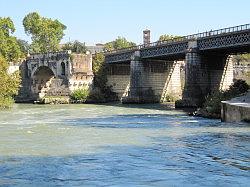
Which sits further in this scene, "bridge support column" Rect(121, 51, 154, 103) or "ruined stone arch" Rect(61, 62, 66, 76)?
"ruined stone arch" Rect(61, 62, 66, 76)

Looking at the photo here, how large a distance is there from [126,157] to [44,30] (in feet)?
276

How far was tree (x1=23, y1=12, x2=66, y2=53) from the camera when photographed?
101m

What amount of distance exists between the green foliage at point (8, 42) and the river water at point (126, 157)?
2356 inches

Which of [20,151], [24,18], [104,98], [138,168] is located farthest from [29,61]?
[138,168]

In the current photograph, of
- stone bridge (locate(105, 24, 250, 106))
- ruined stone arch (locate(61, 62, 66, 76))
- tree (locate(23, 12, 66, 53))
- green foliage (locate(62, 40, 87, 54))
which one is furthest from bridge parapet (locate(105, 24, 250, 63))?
green foliage (locate(62, 40, 87, 54))

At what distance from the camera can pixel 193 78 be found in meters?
58.3

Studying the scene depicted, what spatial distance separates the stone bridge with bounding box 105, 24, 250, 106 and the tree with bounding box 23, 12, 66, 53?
2711 cm

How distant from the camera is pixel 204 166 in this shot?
1828 centimetres

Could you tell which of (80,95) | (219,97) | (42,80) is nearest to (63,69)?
(80,95)

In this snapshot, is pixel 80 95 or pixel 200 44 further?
pixel 80 95

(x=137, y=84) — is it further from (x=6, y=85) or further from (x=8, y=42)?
(x=8, y=42)

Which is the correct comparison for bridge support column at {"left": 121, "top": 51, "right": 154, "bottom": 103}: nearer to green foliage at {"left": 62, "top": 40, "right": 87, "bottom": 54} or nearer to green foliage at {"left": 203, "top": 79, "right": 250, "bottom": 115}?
green foliage at {"left": 203, "top": 79, "right": 250, "bottom": 115}

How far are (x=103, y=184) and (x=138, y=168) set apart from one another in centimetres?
281

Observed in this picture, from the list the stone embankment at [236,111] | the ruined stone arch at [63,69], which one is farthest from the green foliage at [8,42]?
the stone embankment at [236,111]
